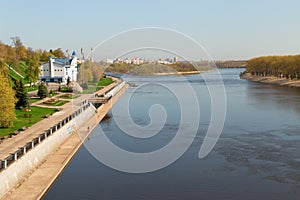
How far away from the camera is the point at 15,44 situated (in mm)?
96188

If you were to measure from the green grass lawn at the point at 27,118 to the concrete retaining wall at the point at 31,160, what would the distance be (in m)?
2.81

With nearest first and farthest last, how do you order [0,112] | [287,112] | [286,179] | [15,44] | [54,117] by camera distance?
[286,179], [0,112], [54,117], [287,112], [15,44]

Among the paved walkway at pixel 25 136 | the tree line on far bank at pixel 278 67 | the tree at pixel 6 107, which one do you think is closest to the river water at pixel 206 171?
the paved walkway at pixel 25 136

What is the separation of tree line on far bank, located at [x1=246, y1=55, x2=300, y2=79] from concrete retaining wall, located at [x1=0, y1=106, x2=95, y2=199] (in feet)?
221

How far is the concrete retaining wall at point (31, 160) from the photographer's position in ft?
46.6

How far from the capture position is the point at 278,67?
9225 centimetres

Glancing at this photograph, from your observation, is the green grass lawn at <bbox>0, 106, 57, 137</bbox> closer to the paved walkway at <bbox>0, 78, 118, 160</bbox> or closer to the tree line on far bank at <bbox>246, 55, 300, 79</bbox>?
the paved walkway at <bbox>0, 78, 118, 160</bbox>

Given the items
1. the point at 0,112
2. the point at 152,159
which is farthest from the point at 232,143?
the point at 0,112

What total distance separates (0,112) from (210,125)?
54.7ft

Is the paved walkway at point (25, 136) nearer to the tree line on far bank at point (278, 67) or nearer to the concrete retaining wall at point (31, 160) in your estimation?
the concrete retaining wall at point (31, 160)

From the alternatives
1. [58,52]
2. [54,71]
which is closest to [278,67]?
[54,71]

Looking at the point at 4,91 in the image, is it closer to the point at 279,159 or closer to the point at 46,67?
the point at 279,159

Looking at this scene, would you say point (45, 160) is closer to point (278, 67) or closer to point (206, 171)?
point (206, 171)

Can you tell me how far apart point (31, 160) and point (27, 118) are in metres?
11.4
